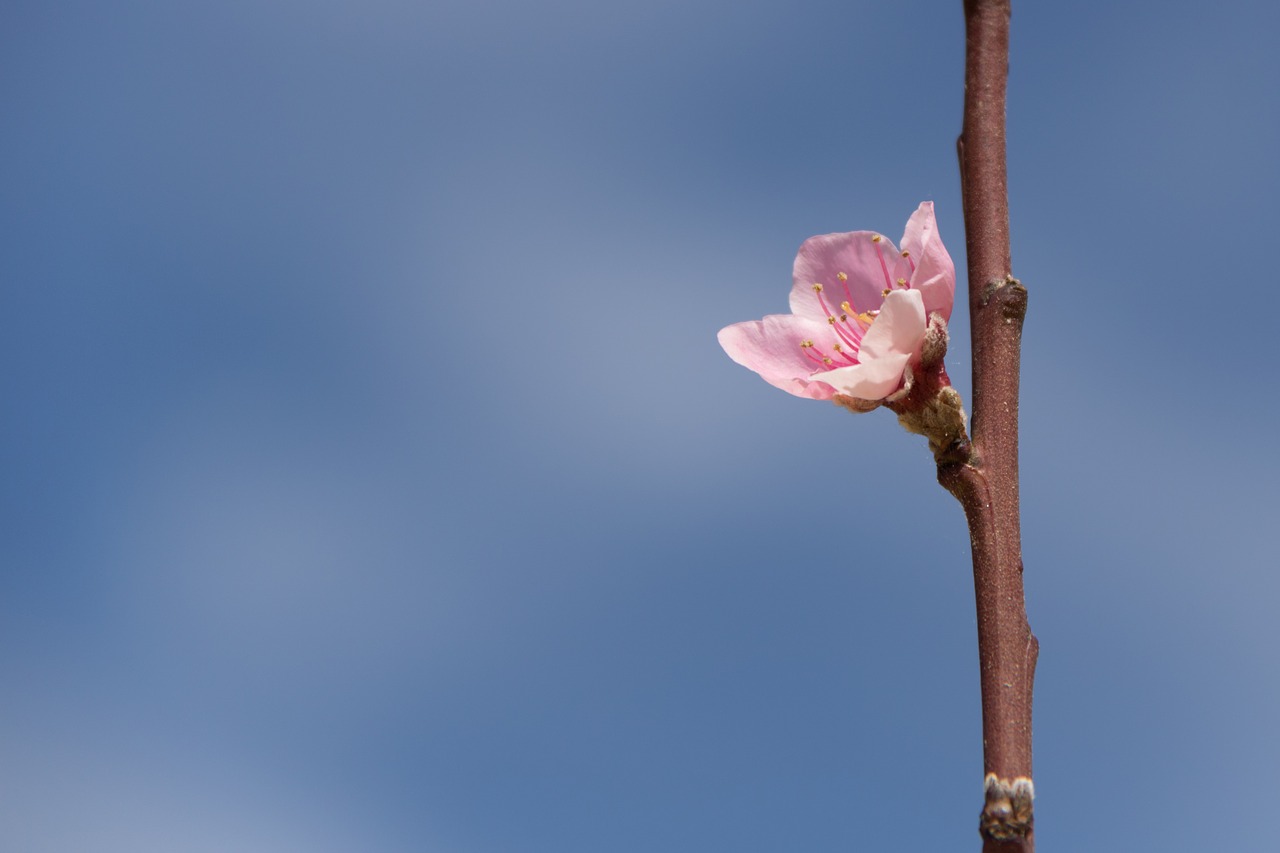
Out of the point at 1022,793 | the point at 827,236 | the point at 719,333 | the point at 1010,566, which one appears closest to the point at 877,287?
the point at 827,236

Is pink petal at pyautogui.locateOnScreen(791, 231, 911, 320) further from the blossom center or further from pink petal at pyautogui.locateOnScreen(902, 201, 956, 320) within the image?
pink petal at pyautogui.locateOnScreen(902, 201, 956, 320)

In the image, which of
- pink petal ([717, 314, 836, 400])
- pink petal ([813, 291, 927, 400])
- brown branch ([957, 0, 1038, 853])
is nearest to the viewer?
brown branch ([957, 0, 1038, 853])

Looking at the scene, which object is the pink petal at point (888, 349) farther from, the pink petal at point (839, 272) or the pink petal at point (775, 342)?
the pink petal at point (839, 272)

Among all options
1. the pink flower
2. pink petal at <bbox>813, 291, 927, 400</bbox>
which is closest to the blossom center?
the pink flower

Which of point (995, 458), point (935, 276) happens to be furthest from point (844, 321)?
point (995, 458)

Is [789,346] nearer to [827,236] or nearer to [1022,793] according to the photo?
[827,236]

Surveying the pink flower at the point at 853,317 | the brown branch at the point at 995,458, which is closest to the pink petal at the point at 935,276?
the pink flower at the point at 853,317

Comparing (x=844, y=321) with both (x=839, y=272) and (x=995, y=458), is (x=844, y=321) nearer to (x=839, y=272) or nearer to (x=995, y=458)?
(x=839, y=272)
